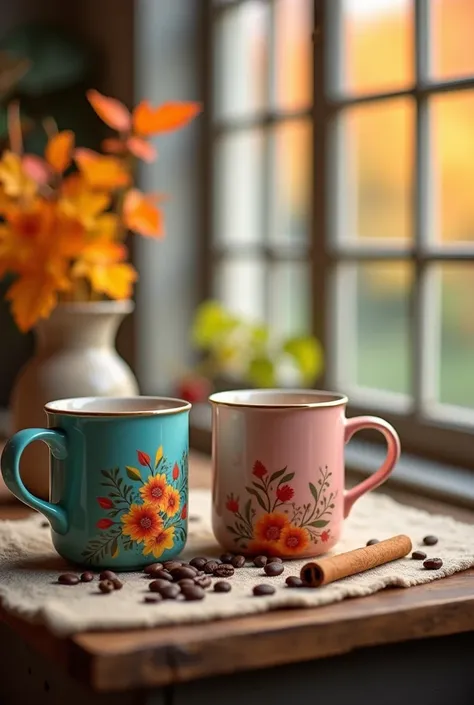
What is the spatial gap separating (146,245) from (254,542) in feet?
3.66

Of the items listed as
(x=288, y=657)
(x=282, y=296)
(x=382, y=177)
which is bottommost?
(x=288, y=657)

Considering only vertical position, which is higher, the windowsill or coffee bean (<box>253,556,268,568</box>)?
the windowsill

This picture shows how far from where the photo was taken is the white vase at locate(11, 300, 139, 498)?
50.4 inches

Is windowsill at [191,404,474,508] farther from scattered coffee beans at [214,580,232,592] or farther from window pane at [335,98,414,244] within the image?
window pane at [335,98,414,244]

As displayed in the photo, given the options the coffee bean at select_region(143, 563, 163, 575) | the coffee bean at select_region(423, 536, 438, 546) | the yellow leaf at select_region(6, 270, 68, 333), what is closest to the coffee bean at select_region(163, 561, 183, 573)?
the coffee bean at select_region(143, 563, 163, 575)

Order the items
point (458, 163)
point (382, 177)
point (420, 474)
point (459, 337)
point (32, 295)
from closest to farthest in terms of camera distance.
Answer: point (32, 295), point (420, 474), point (458, 163), point (382, 177), point (459, 337)

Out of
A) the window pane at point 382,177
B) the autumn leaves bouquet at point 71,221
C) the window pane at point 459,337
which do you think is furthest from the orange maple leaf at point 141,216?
the window pane at point 459,337

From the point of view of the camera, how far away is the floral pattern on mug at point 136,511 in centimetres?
92

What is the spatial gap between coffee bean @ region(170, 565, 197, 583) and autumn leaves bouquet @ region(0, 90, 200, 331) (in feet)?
1.33

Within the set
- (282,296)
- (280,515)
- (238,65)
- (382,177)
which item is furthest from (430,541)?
(382,177)

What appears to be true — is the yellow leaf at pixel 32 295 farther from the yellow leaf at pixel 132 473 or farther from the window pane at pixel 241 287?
the window pane at pixel 241 287

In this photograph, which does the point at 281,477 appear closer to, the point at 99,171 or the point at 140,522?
the point at 140,522

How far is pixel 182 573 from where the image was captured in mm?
888

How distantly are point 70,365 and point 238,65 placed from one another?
915mm
